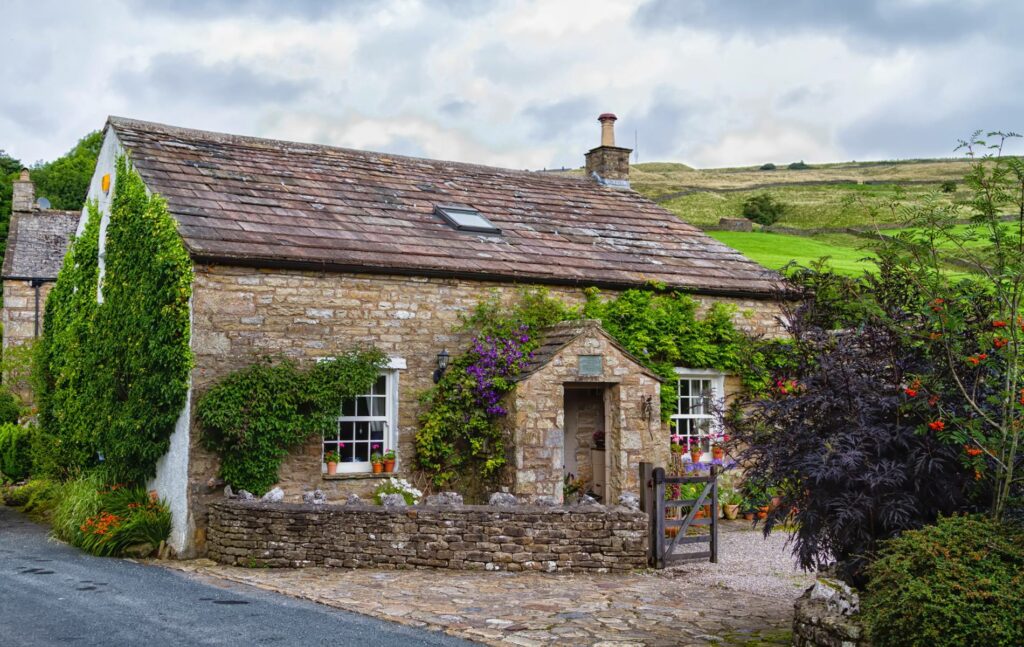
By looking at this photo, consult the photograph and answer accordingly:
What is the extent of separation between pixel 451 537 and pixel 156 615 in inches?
147

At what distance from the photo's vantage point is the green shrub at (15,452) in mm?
21297

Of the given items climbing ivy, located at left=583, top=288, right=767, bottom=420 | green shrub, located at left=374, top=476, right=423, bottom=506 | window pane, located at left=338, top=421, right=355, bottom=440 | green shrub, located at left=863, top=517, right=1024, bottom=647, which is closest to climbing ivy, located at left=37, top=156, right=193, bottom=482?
window pane, located at left=338, top=421, right=355, bottom=440

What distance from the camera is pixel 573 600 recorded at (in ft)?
33.1

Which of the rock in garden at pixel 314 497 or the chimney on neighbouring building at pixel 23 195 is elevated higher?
the chimney on neighbouring building at pixel 23 195

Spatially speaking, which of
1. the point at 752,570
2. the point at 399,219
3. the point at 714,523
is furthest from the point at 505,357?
the point at 752,570

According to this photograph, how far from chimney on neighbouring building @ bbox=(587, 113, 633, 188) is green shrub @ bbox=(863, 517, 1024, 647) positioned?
52.8ft

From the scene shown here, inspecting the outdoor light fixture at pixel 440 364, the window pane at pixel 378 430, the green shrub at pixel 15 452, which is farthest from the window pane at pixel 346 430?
the green shrub at pixel 15 452

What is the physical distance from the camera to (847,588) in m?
7.77

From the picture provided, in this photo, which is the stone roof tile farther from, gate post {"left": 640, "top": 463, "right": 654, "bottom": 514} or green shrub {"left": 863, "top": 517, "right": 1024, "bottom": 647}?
green shrub {"left": 863, "top": 517, "right": 1024, "bottom": 647}

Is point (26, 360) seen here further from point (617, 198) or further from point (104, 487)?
point (617, 198)

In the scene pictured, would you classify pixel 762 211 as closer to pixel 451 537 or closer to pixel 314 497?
pixel 314 497

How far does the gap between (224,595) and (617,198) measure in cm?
1377

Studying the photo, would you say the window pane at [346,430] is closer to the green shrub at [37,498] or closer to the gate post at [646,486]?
the gate post at [646,486]

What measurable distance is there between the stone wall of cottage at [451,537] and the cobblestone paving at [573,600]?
0.70ft
